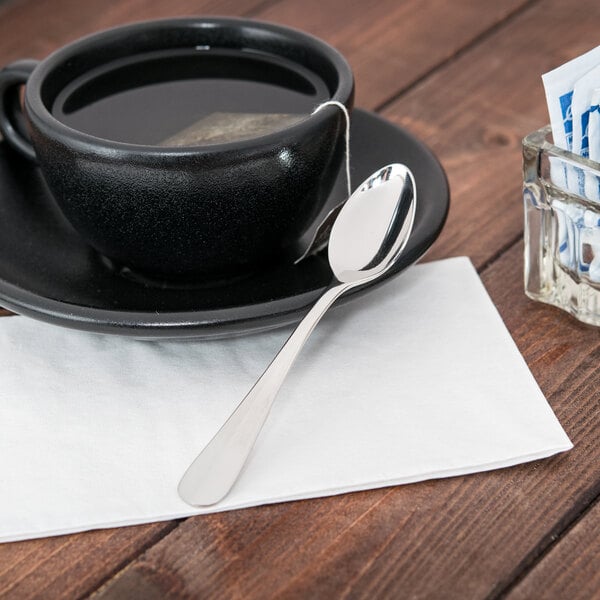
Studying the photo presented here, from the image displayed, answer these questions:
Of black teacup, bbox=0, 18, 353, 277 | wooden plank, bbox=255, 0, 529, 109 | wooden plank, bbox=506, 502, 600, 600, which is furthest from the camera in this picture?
wooden plank, bbox=255, 0, 529, 109

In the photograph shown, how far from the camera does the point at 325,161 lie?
0.53 metres

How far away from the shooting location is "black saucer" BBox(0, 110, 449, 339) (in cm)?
49

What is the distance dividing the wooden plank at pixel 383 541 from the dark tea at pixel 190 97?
8.3 inches

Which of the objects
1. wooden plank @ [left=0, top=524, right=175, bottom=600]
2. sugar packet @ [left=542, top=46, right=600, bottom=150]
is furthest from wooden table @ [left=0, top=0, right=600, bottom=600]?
sugar packet @ [left=542, top=46, right=600, bottom=150]

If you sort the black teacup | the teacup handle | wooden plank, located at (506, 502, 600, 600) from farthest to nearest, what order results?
the teacup handle < the black teacup < wooden plank, located at (506, 502, 600, 600)

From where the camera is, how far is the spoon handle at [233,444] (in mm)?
437

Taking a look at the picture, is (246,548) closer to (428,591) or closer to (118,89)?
(428,591)

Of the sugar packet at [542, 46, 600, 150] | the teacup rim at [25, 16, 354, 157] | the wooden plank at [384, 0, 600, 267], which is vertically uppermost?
the teacup rim at [25, 16, 354, 157]

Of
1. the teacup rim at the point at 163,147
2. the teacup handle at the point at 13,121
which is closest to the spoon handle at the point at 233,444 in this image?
the teacup rim at the point at 163,147

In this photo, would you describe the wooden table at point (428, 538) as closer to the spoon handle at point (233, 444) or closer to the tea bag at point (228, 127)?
the spoon handle at point (233, 444)

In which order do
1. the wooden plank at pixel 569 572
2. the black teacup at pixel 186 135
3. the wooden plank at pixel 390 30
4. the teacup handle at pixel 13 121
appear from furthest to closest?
the wooden plank at pixel 390 30 → the teacup handle at pixel 13 121 → the black teacup at pixel 186 135 → the wooden plank at pixel 569 572

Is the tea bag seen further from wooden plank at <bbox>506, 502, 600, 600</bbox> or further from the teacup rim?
wooden plank at <bbox>506, 502, 600, 600</bbox>

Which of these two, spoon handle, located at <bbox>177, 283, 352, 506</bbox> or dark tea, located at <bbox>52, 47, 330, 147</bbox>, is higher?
dark tea, located at <bbox>52, 47, 330, 147</bbox>

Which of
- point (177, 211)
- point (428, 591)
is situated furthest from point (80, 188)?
point (428, 591)
